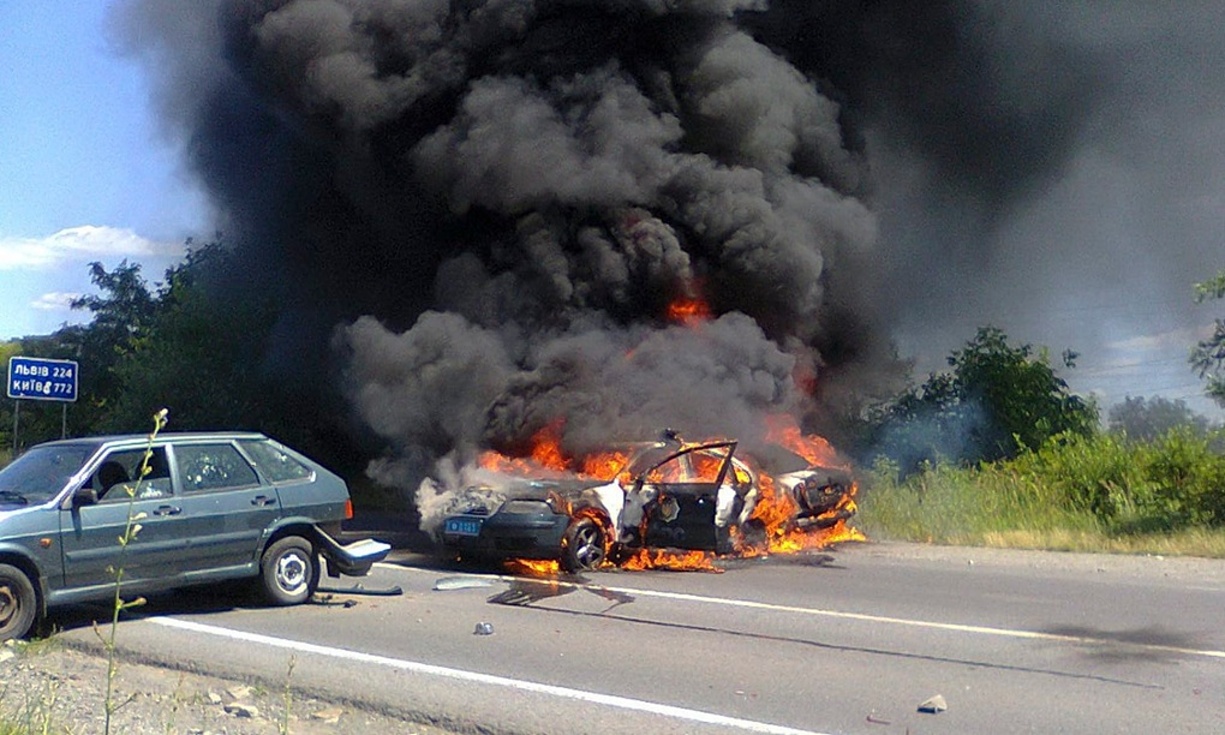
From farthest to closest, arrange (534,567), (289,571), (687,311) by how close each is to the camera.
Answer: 1. (687,311)
2. (534,567)
3. (289,571)

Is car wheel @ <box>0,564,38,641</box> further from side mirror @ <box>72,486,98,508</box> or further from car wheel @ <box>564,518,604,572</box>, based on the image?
car wheel @ <box>564,518,604,572</box>

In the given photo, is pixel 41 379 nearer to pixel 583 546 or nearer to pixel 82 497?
pixel 583 546

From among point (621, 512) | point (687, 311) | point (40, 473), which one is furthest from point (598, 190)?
point (40, 473)

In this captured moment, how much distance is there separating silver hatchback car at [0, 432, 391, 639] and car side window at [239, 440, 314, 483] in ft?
0.03

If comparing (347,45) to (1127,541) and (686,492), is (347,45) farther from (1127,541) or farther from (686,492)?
(1127,541)

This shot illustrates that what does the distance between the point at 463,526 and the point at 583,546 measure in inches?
53.2

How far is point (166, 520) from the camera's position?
8.83m

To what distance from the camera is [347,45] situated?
68.1ft

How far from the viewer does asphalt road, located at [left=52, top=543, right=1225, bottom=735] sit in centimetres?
624

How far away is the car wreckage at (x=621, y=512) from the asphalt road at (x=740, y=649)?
456 millimetres

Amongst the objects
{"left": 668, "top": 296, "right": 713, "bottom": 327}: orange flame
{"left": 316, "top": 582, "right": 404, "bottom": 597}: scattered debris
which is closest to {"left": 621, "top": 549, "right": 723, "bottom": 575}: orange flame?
{"left": 316, "top": 582, "right": 404, "bottom": 597}: scattered debris

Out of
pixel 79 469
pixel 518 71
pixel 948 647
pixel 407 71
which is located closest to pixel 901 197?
pixel 518 71

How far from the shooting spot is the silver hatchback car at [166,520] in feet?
26.8

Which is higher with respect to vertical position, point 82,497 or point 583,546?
point 82,497
